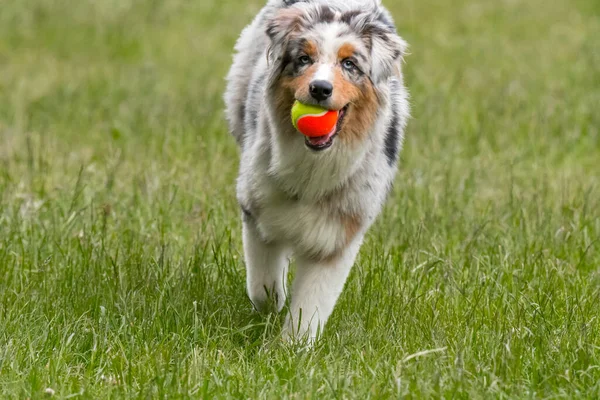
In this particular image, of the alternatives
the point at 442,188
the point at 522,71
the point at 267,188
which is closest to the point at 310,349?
the point at 267,188

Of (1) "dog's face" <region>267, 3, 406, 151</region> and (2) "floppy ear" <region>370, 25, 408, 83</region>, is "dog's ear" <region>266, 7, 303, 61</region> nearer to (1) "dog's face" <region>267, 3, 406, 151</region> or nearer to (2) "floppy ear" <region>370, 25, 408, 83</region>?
(1) "dog's face" <region>267, 3, 406, 151</region>

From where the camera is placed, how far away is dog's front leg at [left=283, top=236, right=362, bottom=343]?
4.64m

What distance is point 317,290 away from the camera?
4656 millimetres

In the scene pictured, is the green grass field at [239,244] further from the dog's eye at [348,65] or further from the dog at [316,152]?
the dog's eye at [348,65]

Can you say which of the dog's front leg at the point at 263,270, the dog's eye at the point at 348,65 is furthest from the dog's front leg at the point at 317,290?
the dog's eye at the point at 348,65

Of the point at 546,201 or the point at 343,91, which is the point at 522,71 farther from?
the point at 343,91

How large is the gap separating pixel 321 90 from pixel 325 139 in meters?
0.27

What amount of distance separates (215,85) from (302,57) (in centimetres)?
524

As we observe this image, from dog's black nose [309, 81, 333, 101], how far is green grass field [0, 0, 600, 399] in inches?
42.1

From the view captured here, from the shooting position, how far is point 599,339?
Result: 176 inches

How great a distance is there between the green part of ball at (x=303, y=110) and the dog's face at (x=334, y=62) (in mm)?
24

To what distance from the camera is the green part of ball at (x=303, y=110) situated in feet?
13.7

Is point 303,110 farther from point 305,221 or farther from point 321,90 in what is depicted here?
point 305,221

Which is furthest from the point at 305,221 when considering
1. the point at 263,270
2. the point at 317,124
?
the point at 317,124
